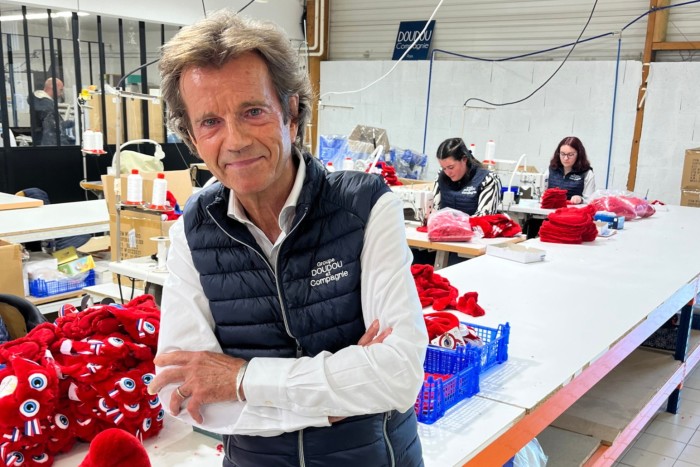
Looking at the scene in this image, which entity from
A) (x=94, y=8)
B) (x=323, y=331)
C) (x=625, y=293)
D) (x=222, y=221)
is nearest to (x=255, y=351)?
(x=323, y=331)

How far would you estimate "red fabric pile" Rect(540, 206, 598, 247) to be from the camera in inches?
139

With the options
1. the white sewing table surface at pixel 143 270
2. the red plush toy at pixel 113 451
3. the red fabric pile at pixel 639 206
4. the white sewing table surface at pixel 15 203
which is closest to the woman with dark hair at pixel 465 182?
the red fabric pile at pixel 639 206

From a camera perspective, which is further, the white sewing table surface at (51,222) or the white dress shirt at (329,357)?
the white sewing table surface at (51,222)

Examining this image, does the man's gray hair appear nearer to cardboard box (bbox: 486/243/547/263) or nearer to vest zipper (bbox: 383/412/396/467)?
vest zipper (bbox: 383/412/396/467)

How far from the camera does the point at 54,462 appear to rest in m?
1.36

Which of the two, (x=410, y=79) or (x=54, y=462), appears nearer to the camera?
(x=54, y=462)

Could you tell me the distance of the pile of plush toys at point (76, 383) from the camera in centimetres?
129

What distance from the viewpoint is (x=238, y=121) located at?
102 centimetres

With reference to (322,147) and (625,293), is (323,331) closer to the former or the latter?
(625,293)

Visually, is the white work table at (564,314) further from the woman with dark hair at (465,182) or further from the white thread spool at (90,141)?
the white thread spool at (90,141)

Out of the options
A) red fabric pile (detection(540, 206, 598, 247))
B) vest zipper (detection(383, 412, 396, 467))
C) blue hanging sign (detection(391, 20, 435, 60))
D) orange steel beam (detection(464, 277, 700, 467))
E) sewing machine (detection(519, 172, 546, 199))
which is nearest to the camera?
vest zipper (detection(383, 412, 396, 467))

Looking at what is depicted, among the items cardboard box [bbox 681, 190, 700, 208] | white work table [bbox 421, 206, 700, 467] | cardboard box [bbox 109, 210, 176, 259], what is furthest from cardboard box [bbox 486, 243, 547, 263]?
cardboard box [bbox 681, 190, 700, 208]

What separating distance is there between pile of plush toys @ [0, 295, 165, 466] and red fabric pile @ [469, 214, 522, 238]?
2860 mm

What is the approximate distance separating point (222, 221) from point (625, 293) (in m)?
2.03
